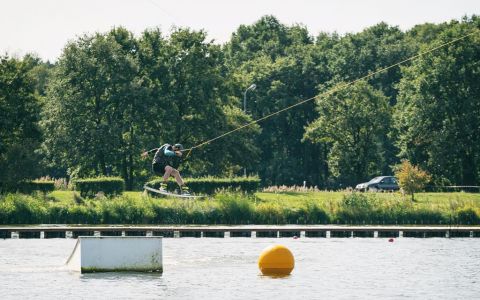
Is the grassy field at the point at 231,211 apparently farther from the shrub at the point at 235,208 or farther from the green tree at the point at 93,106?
the green tree at the point at 93,106

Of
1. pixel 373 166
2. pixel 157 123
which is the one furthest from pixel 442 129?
pixel 157 123

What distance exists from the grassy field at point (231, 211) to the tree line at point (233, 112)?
13.5 meters

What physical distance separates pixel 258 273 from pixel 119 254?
572 centimetres

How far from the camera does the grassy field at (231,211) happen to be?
2520 inches

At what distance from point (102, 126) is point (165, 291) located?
144 ft

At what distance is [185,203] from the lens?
64938mm

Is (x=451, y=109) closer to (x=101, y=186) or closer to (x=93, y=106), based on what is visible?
(x=93, y=106)

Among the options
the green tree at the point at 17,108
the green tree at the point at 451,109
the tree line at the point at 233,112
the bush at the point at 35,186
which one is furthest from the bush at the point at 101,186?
the green tree at the point at 451,109

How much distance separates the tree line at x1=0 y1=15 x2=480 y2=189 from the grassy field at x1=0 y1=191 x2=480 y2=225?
1346 cm

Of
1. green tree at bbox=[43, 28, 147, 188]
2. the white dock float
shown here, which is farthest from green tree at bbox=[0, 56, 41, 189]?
the white dock float

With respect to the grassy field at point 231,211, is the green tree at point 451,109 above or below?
above

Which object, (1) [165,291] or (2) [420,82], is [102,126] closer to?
(2) [420,82]

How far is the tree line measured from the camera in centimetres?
8481

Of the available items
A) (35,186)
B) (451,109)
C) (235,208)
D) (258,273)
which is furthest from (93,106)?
(258,273)
